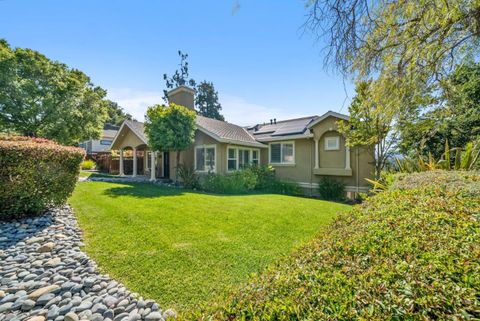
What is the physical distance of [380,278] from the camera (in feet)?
5.08

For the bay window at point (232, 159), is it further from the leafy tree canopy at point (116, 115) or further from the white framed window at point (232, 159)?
the leafy tree canopy at point (116, 115)

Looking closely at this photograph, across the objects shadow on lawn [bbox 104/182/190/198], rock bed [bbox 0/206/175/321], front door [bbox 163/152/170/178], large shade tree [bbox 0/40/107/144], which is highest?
large shade tree [bbox 0/40/107/144]

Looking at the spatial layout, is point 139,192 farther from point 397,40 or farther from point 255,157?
point 397,40

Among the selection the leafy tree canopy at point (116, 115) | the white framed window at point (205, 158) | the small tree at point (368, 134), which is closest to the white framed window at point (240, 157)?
the white framed window at point (205, 158)

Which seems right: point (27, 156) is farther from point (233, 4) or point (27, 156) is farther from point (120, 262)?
→ point (233, 4)

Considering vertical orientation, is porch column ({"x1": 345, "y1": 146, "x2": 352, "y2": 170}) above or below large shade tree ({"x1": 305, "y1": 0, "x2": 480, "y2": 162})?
below

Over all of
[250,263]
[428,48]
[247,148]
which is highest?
[428,48]

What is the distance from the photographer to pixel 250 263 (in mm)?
4133

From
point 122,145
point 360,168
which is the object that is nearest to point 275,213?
point 360,168

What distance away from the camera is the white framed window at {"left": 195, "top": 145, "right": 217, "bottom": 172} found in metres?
14.5

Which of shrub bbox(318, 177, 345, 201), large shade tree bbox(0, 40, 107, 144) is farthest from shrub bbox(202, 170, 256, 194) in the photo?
large shade tree bbox(0, 40, 107, 144)

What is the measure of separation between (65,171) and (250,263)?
570cm

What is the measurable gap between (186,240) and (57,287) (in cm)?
227

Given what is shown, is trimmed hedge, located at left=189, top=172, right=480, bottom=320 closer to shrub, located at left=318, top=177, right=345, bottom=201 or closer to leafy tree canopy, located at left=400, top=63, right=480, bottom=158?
leafy tree canopy, located at left=400, top=63, right=480, bottom=158
